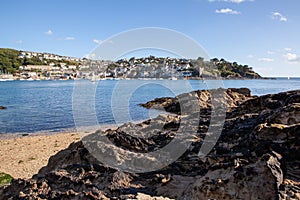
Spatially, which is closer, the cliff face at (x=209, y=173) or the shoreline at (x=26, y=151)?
the cliff face at (x=209, y=173)

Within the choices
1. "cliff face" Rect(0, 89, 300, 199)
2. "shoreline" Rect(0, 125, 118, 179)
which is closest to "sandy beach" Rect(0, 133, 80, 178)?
"shoreline" Rect(0, 125, 118, 179)

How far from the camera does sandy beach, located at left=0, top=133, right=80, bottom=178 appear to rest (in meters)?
13.3

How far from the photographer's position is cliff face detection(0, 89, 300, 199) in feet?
14.3

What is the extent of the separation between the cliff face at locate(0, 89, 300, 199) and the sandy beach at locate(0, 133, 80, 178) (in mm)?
6598

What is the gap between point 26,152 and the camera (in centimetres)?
1756

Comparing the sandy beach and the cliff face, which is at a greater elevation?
the cliff face

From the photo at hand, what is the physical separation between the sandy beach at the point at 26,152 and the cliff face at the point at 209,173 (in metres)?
6.60

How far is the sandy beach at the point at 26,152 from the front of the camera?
43.7 ft

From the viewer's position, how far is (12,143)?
2102 cm

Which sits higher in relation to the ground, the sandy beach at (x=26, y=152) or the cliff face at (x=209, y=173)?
the cliff face at (x=209, y=173)

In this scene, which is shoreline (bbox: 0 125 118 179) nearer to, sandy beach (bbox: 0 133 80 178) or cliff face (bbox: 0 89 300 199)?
sandy beach (bbox: 0 133 80 178)

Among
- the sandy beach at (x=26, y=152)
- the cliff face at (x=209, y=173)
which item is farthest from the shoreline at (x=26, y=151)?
the cliff face at (x=209, y=173)

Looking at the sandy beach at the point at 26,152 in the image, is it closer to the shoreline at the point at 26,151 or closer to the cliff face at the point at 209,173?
the shoreline at the point at 26,151

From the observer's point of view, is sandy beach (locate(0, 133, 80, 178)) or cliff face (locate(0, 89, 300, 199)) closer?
cliff face (locate(0, 89, 300, 199))
